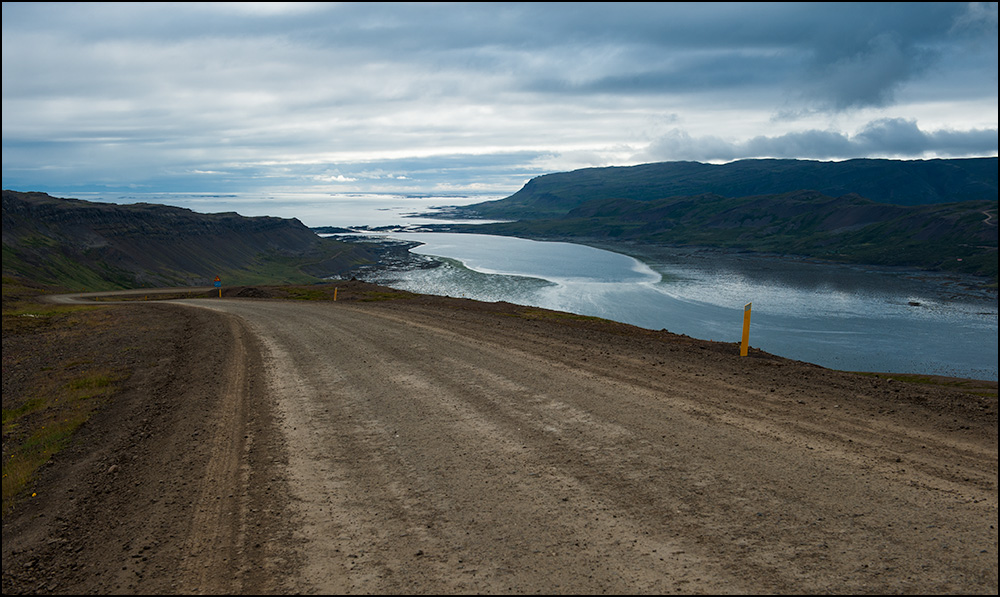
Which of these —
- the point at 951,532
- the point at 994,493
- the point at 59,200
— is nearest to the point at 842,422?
the point at 994,493

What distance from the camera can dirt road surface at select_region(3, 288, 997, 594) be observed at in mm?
5297

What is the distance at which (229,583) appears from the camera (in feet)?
17.5

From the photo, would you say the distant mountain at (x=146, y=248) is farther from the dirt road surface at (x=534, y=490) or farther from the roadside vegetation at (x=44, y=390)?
the dirt road surface at (x=534, y=490)

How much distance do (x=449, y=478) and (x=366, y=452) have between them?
1669mm

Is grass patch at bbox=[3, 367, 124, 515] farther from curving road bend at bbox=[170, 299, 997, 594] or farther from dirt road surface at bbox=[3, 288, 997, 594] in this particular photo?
curving road bend at bbox=[170, 299, 997, 594]

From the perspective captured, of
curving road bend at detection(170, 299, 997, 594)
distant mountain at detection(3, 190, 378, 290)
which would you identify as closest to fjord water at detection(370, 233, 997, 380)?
distant mountain at detection(3, 190, 378, 290)

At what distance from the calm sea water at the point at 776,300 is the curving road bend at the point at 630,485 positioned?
151 ft

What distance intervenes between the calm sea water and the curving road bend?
45.9m

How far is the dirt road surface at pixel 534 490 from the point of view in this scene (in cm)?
530

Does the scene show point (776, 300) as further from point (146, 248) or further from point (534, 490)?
point (146, 248)

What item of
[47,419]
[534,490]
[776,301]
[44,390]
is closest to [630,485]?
[534,490]

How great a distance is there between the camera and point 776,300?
3445 inches

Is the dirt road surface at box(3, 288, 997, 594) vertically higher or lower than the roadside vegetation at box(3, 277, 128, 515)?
higher

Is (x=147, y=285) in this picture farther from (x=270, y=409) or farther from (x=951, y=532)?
(x=951, y=532)
